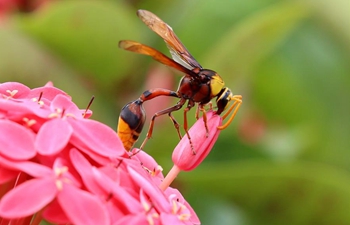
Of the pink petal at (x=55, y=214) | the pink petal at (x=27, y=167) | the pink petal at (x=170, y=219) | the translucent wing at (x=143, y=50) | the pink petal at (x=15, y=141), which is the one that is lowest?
the pink petal at (x=55, y=214)

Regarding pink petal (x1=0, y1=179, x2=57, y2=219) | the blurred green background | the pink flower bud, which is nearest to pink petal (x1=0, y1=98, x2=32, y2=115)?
pink petal (x1=0, y1=179, x2=57, y2=219)

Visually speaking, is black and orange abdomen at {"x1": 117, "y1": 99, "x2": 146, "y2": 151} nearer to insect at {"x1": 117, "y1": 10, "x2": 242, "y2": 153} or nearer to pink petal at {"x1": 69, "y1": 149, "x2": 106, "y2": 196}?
insect at {"x1": 117, "y1": 10, "x2": 242, "y2": 153}

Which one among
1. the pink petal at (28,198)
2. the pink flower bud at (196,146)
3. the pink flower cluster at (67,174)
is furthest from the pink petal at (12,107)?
the pink flower bud at (196,146)

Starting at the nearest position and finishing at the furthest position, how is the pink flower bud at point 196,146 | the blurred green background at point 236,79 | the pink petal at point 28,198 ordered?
the pink petal at point 28,198 < the pink flower bud at point 196,146 < the blurred green background at point 236,79

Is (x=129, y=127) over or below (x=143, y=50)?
below

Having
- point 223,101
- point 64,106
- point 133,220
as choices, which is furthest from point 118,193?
point 223,101

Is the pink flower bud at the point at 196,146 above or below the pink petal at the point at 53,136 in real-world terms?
above

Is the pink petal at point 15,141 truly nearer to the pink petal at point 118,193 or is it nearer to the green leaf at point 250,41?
the pink petal at point 118,193

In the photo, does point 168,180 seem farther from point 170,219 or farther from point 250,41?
point 250,41
